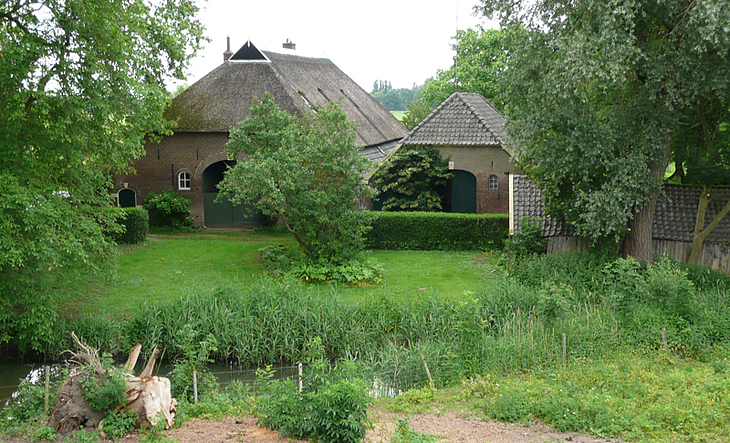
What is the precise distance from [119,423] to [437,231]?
13.7 m

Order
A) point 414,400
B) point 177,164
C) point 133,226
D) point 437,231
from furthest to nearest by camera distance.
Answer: point 177,164
point 133,226
point 437,231
point 414,400

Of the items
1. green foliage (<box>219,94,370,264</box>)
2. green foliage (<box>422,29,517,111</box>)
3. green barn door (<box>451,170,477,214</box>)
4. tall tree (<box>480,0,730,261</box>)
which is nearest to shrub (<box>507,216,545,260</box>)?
tall tree (<box>480,0,730,261</box>)

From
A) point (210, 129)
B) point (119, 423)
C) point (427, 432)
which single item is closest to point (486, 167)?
point (210, 129)

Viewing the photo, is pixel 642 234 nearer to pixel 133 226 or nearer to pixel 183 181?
pixel 133 226

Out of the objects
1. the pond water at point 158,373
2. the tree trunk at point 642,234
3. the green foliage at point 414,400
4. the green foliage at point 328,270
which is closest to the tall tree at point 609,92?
the tree trunk at point 642,234

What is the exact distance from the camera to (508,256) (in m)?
16.9

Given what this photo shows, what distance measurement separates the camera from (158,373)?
1062 centimetres

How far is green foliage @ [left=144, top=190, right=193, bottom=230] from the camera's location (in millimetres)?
23109

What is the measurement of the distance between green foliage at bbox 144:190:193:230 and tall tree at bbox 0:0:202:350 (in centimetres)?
1111

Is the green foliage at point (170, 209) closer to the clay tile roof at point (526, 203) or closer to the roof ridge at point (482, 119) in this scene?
the roof ridge at point (482, 119)

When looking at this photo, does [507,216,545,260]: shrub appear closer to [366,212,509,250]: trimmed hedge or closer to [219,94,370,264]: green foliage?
[366,212,509,250]: trimmed hedge

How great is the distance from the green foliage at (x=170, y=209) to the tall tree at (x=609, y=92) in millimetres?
13637

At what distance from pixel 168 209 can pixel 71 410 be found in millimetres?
16895

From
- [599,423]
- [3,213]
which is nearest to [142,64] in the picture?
[3,213]
